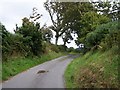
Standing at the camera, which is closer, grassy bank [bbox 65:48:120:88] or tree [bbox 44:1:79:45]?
grassy bank [bbox 65:48:120:88]

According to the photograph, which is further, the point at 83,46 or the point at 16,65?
the point at 83,46

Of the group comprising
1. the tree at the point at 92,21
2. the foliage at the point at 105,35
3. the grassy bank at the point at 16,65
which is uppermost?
the tree at the point at 92,21

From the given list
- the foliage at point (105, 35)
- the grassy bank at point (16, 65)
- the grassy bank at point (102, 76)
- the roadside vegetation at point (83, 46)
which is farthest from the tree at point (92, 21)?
the grassy bank at point (102, 76)

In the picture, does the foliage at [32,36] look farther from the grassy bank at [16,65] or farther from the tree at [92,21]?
the tree at [92,21]

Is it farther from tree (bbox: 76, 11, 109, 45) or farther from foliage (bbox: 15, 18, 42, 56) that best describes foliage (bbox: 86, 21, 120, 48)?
foliage (bbox: 15, 18, 42, 56)

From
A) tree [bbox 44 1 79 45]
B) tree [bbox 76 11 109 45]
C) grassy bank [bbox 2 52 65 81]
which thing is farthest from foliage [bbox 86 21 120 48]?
tree [bbox 44 1 79 45]

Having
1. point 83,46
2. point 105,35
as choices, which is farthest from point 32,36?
point 105,35

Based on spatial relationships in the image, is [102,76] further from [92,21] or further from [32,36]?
[32,36]

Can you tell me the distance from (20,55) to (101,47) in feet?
29.1

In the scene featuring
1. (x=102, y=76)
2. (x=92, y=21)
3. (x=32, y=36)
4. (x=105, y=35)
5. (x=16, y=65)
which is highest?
(x=92, y=21)

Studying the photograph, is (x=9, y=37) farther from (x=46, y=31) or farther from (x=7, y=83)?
(x=46, y=31)

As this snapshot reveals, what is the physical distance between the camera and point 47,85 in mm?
15914

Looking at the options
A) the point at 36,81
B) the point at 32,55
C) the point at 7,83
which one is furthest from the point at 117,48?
the point at 32,55

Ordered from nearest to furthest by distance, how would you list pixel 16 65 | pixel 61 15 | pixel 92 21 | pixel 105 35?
pixel 105 35, pixel 16 65, pixel 92 21, pixel 61 15
